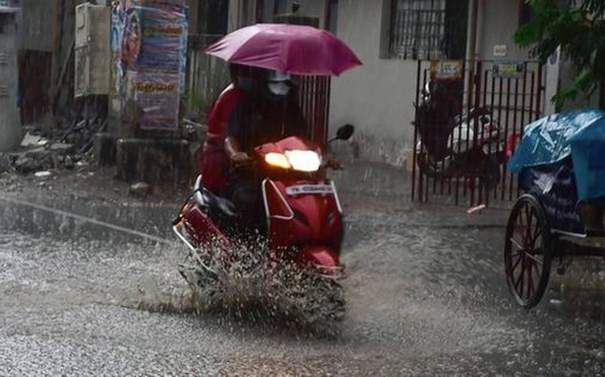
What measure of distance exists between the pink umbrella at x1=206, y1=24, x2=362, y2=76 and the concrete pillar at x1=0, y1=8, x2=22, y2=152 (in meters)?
11.1

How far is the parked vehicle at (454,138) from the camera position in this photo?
1334 cm

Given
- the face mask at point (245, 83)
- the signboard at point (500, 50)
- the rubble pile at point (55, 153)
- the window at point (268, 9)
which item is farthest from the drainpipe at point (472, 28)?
the face mask at point (245, 83)

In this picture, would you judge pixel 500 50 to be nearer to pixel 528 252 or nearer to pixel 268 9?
pixel 268 9

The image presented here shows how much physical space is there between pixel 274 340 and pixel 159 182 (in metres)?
7.69

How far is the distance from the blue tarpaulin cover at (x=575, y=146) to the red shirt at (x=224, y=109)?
2045 millimetres

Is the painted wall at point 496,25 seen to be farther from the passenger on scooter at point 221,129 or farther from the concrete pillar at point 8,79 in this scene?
the passenger on scooter at point 221,129

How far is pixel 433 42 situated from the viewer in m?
17.9

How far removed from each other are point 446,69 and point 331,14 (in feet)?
20.5

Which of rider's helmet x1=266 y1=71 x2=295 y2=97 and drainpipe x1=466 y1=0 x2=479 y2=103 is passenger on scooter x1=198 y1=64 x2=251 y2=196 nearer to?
rider's helmet x1=266 y1=71 x2=295 y2=97

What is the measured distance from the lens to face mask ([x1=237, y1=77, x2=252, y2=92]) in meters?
8.22

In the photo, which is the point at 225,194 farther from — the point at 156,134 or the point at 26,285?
the point at 156,134

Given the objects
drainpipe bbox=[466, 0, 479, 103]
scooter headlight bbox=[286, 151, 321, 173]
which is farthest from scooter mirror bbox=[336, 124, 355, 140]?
drainpipe bbox=[466, 0, 479, 103]

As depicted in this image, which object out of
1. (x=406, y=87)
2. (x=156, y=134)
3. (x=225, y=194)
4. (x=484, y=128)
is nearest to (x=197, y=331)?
(x=225, y=194)

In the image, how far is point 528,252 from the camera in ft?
28.0
